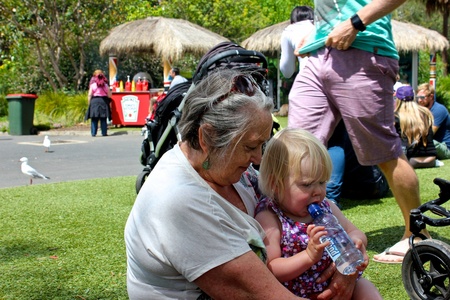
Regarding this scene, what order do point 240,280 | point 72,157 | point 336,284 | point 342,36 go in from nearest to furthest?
point 240,280, point 336,284, point 342,36, point 72,157

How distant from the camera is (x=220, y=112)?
208cm

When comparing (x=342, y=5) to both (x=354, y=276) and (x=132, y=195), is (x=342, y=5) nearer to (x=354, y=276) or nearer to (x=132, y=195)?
(x=354, y=276)

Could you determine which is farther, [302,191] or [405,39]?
[405,39]

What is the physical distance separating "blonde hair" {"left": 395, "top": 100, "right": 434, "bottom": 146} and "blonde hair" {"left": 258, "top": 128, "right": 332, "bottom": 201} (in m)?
6.00

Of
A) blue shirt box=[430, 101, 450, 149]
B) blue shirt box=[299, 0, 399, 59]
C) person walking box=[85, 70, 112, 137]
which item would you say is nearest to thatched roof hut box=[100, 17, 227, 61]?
person walking box=[85, 70, 112, 137]

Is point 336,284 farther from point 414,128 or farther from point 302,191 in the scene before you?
point 414,128

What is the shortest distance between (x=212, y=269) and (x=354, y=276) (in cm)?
60

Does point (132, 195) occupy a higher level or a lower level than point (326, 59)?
lower

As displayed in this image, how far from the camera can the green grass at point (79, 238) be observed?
360cm

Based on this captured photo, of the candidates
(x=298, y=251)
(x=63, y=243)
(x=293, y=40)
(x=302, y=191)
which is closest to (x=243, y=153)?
(x=302, y=191)

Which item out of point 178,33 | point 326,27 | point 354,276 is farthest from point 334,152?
point 178,33

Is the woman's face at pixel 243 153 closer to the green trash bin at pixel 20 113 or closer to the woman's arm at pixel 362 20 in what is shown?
the woman's arm at pixel 362 20

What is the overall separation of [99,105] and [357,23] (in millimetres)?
14493

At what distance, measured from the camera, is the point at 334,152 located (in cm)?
591
